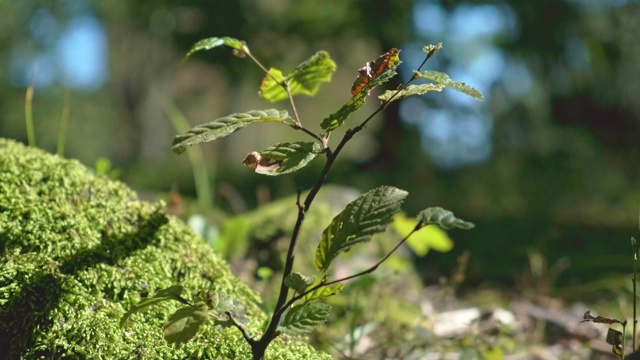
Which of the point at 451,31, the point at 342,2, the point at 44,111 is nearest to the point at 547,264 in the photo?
the point at 451,31

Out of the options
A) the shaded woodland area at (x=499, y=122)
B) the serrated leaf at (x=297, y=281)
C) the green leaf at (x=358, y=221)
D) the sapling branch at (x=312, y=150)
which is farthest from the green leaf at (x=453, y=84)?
the shaded woodland area at (x=499, y=122)

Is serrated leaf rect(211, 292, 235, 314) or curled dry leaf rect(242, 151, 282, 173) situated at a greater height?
curled dry leaf rect(242, 151, 282, 173)

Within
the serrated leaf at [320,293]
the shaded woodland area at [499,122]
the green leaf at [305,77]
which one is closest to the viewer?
the serrated leaf at [320,293]

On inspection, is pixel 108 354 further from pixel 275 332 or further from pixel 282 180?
pixel 282 180

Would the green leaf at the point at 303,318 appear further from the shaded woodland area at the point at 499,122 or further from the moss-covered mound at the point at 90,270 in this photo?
the shaded woodland area at the point at 499,122

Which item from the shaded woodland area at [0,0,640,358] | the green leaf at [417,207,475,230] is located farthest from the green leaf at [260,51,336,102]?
the shaded woodland area at [0,0,640,358]

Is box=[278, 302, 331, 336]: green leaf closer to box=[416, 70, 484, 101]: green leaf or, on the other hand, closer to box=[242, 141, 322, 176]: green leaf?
box=[242, 141, 322, 176]: green leaf
